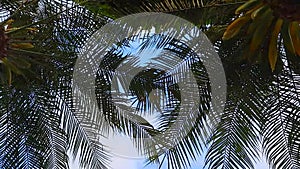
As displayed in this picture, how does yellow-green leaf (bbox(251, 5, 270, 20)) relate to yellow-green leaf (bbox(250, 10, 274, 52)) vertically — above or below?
above

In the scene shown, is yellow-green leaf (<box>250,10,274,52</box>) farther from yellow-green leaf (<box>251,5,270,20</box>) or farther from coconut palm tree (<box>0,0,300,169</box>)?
coconut palm tree (<box>0,0,300,169</box>)

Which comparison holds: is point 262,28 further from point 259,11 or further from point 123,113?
point 123,113

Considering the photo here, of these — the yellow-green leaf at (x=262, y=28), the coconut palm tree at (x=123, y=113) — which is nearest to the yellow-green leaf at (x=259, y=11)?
the yellow-green leaf at (x=262, y=28)

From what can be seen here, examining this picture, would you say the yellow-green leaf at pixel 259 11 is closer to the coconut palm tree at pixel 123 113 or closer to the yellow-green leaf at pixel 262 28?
the yellow-green leaf at pixel 262 28

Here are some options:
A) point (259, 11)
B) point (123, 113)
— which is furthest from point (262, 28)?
point (123, 113)

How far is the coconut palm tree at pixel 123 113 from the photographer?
2033mm

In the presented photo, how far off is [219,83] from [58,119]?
664 mm

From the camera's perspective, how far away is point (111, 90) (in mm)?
2223

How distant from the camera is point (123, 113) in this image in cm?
222

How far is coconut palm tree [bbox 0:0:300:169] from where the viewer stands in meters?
2.03

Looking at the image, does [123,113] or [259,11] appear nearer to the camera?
[259,11]

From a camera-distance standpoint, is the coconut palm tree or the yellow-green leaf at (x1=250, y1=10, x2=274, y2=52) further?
the coconut palm tree

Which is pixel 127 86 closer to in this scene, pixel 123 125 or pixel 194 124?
pixel 123 125

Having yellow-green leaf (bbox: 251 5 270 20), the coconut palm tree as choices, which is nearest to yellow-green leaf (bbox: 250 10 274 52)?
yellow-green leaf (bbox: 251 5 270 20)
